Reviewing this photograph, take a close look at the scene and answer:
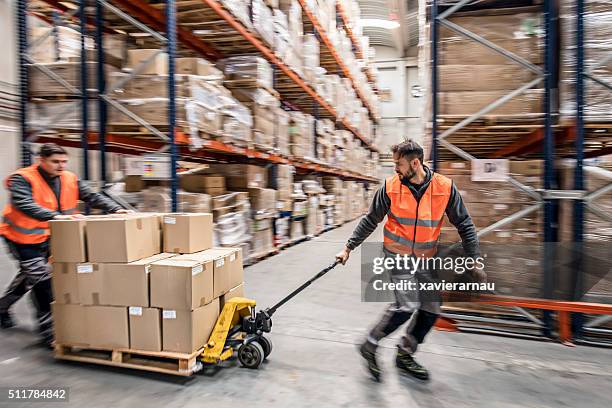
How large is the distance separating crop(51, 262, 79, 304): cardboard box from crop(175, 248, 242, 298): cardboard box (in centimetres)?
72

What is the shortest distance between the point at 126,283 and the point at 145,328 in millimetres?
336

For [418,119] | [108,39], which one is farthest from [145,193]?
[418,119]

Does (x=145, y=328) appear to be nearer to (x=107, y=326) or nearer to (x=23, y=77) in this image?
(x=107, y=326)

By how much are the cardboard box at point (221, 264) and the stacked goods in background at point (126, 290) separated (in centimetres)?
1

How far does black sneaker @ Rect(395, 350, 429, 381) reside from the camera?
2.80 meters

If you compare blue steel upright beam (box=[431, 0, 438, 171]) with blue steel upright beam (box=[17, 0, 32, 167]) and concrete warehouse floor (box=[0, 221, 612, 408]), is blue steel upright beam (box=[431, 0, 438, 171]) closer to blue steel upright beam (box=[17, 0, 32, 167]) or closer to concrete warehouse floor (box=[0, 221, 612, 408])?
concrete warehouse floor (box=[0, 221, 612, 408])

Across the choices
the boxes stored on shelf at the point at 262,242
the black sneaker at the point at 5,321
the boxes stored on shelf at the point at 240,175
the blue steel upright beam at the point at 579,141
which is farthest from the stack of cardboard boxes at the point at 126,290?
the boxes stored on shelf at the point at 262,242

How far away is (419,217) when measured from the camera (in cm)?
271

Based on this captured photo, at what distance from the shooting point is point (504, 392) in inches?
105

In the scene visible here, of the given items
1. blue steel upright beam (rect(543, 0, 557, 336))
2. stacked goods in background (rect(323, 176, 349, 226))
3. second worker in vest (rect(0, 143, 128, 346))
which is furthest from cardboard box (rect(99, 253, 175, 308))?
stacked goods in background (rect(323, 176, 349, 226))

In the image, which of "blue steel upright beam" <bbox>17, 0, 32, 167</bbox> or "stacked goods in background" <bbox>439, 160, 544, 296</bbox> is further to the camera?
"blue steel upright beam" <bbox>17, 0, 32, 167</bbox>

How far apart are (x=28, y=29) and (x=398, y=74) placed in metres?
16.6

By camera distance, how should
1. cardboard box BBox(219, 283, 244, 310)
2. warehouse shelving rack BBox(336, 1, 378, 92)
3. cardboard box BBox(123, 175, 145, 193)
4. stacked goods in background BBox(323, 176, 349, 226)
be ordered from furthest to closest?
stacked goods in background BBox(323, 176, 349, 226) < warehouse shelving rack BBox(336, 1, 378, 92) < cardboard box BBox(123, 175, 145, 193) < cardboard box BBox(219, 283, 244, 310)

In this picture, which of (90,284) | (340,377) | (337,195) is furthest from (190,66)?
(337,195)
